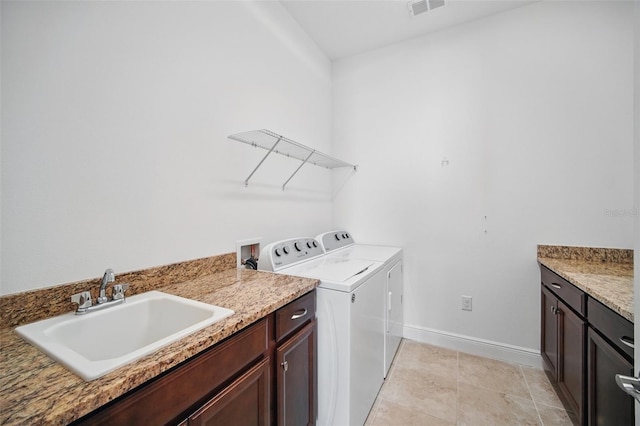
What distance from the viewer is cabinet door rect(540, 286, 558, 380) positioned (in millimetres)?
1594

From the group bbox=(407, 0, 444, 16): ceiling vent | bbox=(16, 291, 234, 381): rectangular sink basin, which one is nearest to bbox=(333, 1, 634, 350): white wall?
bbox=(407, 0, 444, 16): ceiling vent

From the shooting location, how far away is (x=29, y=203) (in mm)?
830

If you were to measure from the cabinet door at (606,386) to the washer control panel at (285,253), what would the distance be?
4.96 feet

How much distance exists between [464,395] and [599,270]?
1.14 m

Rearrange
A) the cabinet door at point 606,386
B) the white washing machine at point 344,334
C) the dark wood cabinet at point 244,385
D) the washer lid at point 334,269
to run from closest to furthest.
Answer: the dark wood cabinet at point 244,385, the cabinet door at point 606,386, the white washing machine at point 344,334, the washer lid at point 334,269

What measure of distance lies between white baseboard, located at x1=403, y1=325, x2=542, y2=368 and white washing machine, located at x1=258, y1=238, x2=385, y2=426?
2.89 ft

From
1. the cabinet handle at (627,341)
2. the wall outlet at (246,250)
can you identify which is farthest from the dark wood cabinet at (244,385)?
the cabinet handle at (627,341)

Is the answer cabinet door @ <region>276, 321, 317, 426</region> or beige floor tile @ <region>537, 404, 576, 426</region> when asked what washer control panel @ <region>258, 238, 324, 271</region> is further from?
beige floor tile @ <region>537, 404, 576, 426</region>

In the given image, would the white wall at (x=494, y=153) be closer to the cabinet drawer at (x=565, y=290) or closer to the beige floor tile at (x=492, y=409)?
the cabinet drawer at (x=565, y=290)

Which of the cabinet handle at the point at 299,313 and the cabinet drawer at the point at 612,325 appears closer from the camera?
the cabinet drawer at the point at 612,325

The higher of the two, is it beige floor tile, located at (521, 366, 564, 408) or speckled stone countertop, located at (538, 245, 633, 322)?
speckled stone countertop, located at (538, 245, 633, 322)

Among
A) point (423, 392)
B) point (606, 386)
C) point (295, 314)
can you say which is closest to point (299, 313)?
point (295, 314)

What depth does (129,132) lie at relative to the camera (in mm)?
1084

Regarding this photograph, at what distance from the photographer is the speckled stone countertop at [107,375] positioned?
1.50 ft
